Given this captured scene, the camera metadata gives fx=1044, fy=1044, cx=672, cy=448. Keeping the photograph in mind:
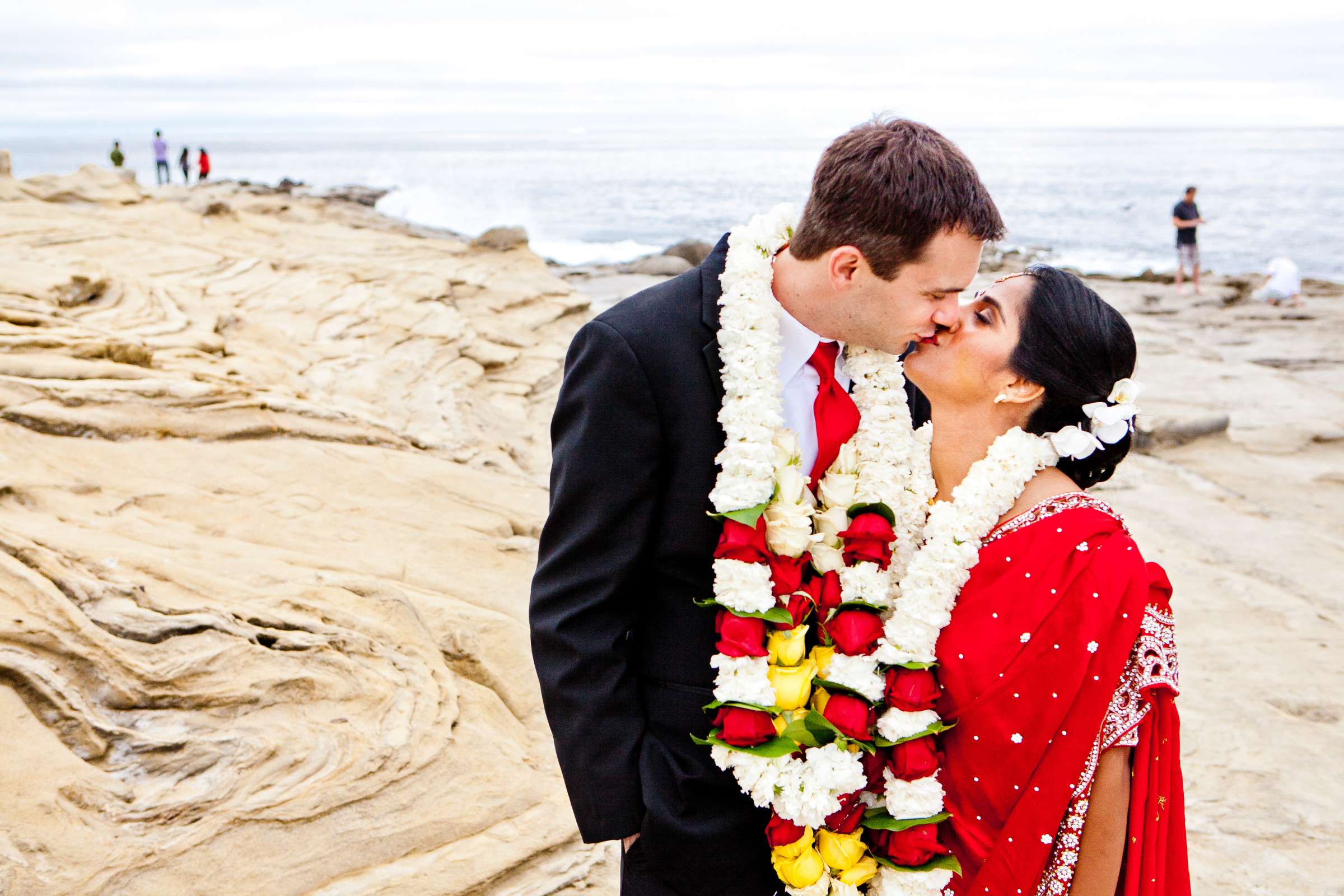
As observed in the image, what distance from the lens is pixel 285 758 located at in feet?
12.5

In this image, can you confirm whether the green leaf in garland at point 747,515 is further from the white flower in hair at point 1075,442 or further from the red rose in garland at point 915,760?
the white flower in hair at point 1075,442

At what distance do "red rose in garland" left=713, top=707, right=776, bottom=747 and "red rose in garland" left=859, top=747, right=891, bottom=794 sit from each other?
1.10 ft

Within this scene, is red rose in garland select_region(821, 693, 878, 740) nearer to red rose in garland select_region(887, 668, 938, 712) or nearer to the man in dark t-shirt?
red rose in garland select_region(887, 668, 938, 712)

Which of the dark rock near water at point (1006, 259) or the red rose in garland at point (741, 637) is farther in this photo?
the dark rock near water at point (1006, 259)

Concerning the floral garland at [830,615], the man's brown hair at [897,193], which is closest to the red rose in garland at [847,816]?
the floral garland at [830,615]

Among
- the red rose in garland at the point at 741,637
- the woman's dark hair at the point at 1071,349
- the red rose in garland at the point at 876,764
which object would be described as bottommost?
the red rose in garland at the point at 876,764

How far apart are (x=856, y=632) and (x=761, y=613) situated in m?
0.32

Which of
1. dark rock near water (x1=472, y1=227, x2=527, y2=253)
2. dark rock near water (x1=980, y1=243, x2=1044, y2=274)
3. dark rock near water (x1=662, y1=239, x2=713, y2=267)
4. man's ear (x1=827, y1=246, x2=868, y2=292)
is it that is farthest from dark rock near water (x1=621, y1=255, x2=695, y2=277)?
man's ear (x1=827, y1=246, x2=868, y2=292)

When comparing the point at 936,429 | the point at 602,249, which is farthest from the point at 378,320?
the point at 602,249

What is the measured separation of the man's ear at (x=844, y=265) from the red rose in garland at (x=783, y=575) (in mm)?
676

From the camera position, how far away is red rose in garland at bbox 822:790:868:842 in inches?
104

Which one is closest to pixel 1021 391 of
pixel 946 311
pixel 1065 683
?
pixel 946 311

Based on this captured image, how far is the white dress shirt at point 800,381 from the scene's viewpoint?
106 inches

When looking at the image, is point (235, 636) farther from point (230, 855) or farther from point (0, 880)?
point (0, 880)
